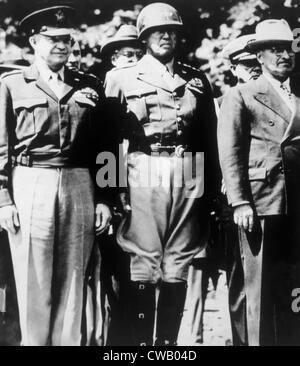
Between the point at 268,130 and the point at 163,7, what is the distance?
3.37ft

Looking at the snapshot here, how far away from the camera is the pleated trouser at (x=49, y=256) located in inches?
152

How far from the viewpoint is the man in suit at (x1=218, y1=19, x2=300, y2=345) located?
12.9ft

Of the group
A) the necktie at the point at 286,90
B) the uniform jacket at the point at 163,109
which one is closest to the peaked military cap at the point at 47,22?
the uniform jacket at the point at 163,109

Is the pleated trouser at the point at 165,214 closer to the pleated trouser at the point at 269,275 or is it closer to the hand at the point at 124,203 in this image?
the hand at the point at 124,203

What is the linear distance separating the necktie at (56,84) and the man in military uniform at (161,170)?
Answer: 0.30m

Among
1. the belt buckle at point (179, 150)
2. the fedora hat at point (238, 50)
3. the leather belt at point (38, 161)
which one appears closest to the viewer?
the leather belt at point (38, 161)

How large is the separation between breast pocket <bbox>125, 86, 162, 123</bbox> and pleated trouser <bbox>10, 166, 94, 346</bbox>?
53cm

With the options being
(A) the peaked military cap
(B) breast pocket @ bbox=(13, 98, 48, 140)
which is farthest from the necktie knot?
(A) the peaked military cap

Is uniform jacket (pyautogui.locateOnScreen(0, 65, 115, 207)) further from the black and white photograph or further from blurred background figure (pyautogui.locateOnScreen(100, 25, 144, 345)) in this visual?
blurred background figure (pyautogui.locateOnScreen(100, 25, 144, 345))

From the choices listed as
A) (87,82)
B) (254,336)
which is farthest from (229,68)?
(254,336)

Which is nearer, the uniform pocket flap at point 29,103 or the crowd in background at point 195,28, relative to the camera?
the uniform pocket flap at point 29,103

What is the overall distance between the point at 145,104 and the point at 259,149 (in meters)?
0.77

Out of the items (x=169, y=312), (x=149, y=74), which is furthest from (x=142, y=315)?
(x=149, y=74)
